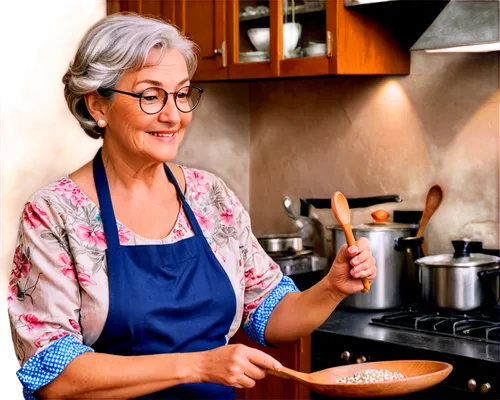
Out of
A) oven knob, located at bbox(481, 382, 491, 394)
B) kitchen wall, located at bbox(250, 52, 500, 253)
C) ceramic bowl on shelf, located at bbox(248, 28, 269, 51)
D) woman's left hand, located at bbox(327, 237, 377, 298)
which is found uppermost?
ceramic bowl on shelf, located at bbox(248, 28, 269, 51)

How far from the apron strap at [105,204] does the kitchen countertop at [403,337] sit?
90cm

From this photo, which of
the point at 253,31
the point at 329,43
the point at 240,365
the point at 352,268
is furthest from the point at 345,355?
the point at 253,31

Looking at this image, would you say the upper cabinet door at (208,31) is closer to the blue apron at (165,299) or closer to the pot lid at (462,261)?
the pot lid at (462,261)

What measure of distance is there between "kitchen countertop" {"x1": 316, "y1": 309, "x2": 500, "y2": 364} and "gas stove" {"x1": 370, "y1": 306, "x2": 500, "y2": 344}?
0.02 meters

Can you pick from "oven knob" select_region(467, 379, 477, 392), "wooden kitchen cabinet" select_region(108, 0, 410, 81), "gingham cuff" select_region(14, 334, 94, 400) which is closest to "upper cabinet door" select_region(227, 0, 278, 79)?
"wooden kitchen cabinet" select_region(108, 0, 410, 81)

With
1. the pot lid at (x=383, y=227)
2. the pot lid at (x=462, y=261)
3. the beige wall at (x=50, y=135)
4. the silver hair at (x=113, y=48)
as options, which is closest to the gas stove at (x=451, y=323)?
the pot lid at (x=462, y=261)

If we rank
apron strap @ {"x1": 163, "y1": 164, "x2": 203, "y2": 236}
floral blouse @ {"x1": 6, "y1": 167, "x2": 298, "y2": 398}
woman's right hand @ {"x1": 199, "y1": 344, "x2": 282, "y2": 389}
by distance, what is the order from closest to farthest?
woman's right hand @ {"x1": 199, "y1": 344, "x2": 282, "y2": 389} → floral blouse @ {"x1": 6, "y1": 167, "x2": 298, "y2": 398} → apron strap @ {"x1": 163, "y1": 164, "x2": 203, "y2": 236}

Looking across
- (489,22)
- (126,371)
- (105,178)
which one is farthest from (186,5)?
(126,371)

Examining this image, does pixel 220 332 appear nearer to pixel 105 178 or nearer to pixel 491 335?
pixel 105 178

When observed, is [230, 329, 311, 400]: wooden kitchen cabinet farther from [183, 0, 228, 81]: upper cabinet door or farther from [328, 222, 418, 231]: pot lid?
[183, 0, 228, 81]: upper cabinet door

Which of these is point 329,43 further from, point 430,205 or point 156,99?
point 156,99

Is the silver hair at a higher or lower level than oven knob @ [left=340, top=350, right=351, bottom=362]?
higher

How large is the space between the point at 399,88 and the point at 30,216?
64.7 inches

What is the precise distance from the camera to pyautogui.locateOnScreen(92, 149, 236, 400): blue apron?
171cm
